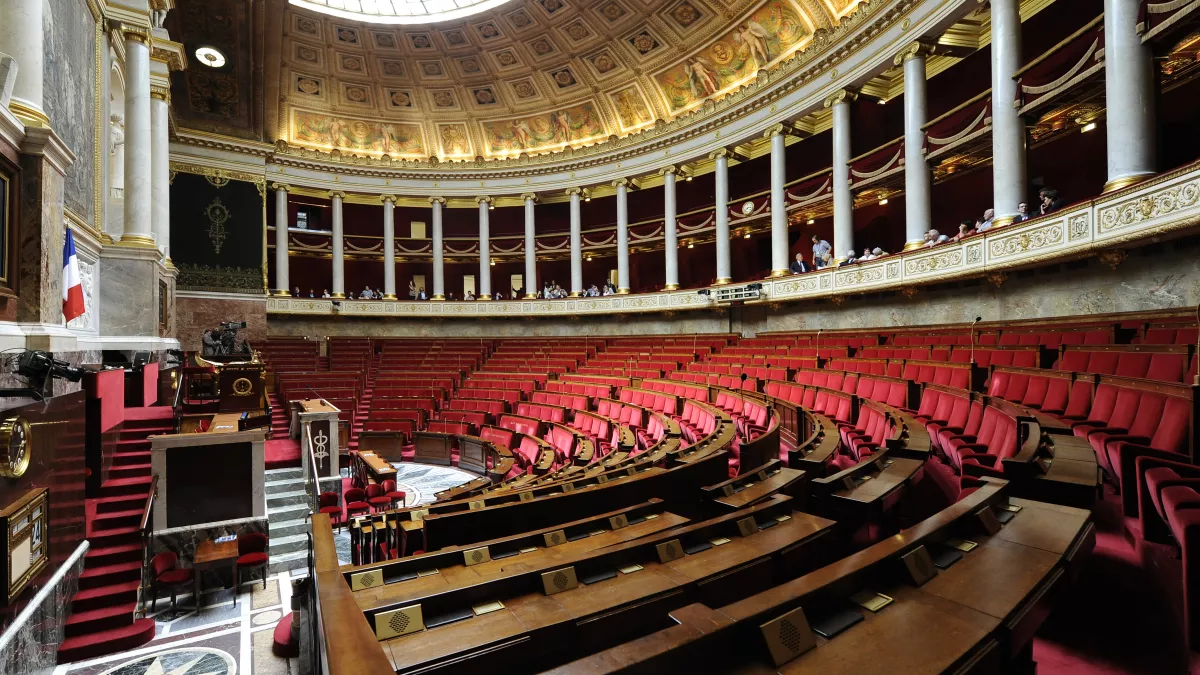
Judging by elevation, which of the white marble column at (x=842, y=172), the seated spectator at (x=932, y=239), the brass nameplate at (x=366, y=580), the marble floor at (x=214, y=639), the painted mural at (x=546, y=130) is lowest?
the marble floor at (x=214, y=639)

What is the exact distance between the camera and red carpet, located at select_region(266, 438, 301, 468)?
10.4 metres

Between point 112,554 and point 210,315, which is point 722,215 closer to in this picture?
point 112,554

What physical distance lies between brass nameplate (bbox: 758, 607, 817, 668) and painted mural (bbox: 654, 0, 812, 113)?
58.4 ft

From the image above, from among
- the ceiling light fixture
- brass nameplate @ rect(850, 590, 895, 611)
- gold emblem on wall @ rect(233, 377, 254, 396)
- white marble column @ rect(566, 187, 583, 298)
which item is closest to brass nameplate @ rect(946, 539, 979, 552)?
brass nameplate @ rect(850, 590, 895, 611)

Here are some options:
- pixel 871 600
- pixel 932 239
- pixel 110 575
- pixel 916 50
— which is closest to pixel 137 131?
pixel 110 575

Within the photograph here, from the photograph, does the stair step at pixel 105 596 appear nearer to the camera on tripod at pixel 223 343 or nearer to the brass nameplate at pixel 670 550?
the brass nameplate at pixel 670 550

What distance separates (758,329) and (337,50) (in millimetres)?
19403

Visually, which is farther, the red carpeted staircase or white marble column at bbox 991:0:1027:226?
white marble column at bbox 991:0:1027:226

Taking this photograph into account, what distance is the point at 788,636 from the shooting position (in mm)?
1617

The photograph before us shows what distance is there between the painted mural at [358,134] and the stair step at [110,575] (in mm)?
21385

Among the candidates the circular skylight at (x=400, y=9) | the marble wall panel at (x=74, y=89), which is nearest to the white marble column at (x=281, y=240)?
the circular skylight at (x=400, y=9)

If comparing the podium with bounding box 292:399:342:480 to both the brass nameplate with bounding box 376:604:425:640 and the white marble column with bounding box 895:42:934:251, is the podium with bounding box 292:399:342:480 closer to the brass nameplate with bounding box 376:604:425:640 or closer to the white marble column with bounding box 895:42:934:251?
the brass nameplate with bounding box 376:604:425:640

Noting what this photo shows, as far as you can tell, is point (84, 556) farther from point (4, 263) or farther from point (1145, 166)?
point (1145, 166)

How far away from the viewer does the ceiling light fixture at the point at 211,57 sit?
18.1m
